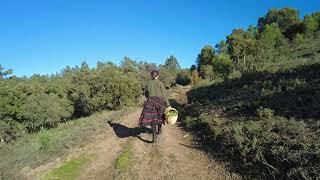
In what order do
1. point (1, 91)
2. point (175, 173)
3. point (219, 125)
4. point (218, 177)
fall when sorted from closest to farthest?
1. point (218, 177)
2. point (175, 173)
3. point (219, 125)
4. point (1, 91)

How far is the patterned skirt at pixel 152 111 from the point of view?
40.1 ft

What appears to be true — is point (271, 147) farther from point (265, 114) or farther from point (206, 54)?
point (206, 54)

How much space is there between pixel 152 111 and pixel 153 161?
8.63 feet

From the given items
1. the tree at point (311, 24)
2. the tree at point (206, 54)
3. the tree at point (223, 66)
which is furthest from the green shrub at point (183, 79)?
the tree at point (311, 24)

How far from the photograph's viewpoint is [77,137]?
15258 mm

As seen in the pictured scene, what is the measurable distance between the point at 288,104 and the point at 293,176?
249 inches

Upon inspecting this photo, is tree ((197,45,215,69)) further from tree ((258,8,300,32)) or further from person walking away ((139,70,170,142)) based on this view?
person walking away ((139,70,170,142))

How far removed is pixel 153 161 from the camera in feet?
32.7

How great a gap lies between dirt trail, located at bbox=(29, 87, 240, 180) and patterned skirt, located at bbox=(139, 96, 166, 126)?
807 millimetres

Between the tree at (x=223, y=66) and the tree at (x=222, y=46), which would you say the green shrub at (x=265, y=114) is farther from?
the tree at (x=222, y=46)

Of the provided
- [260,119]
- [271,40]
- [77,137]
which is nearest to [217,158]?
[260,119]

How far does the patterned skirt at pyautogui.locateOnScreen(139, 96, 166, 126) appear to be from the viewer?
12.2 meters

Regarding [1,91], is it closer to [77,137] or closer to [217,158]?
[77,137]

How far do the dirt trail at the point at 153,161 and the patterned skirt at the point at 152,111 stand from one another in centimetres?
81
